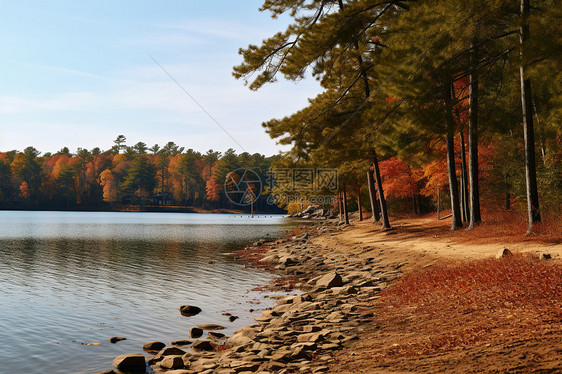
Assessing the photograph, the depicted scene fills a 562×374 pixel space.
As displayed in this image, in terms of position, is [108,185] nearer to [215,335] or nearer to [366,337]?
[215,335]

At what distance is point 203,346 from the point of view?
11.2 meters

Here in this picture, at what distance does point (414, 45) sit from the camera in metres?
17.1

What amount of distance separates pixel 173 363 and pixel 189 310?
5.72m

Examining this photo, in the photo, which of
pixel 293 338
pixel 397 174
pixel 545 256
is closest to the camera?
pixel 293 338

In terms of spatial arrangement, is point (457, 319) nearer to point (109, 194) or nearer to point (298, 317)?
point (298, 317)

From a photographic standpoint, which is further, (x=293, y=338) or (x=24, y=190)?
(x=24, y=190)

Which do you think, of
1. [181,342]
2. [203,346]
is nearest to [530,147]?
[203,346]

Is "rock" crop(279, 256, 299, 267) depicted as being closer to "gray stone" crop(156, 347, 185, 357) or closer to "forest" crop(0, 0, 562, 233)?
"forest" crop(0, 0, 562, 233)

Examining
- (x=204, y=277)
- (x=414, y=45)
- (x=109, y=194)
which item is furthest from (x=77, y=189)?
(x=414, y=45)

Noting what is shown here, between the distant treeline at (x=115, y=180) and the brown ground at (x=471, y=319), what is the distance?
433 ft

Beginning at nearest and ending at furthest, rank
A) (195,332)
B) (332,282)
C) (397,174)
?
(195,332) < (332,282) < (397,174)

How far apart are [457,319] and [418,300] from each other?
244 cm

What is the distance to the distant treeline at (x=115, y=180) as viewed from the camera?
141 meters

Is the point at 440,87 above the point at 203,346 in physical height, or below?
above
